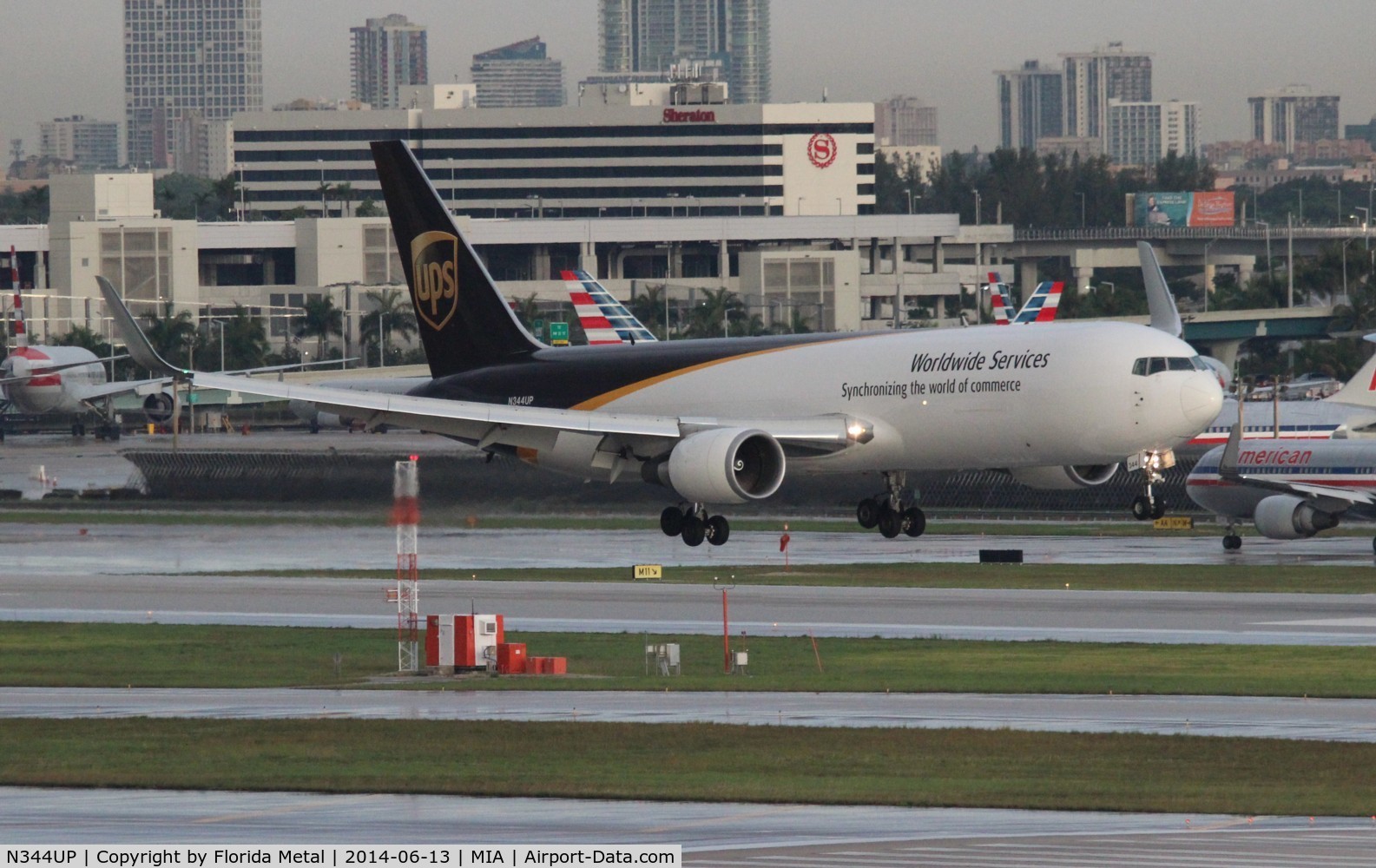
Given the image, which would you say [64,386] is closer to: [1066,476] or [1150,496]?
→ [1066,476]

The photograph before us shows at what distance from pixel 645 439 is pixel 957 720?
87.7 feet

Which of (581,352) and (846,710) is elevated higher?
(581,352)

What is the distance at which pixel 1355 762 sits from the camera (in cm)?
2472

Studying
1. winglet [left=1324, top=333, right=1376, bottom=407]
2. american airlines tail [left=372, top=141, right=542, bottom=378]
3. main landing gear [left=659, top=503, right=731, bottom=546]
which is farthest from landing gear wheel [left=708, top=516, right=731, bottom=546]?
winglet [left=1324, top=333, right=1376, bottom=407]

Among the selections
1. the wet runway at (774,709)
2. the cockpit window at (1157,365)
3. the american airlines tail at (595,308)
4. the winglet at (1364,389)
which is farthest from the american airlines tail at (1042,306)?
the wet runway at (774,709)

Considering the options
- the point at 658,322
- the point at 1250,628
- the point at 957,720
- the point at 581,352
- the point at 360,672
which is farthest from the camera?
the point at 658,322

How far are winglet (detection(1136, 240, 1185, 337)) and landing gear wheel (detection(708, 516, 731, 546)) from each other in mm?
24961

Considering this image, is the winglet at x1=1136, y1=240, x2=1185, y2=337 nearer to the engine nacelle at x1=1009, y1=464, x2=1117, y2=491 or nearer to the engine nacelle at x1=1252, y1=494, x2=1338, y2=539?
the engine nacelle at x1=1252, y1=494, x2=1338, y2=539

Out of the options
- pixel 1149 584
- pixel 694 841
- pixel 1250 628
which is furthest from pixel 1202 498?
pixel 694 841

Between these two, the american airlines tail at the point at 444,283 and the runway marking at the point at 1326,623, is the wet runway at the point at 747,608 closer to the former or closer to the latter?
the runway marking at the point at 1326,623

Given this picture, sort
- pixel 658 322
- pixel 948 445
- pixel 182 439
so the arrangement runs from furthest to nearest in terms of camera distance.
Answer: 1. pixel 658 322
2. pixel 182 439
3. pixel 948 445

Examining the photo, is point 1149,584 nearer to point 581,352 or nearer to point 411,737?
point 581,352

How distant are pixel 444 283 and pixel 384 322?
421 feet

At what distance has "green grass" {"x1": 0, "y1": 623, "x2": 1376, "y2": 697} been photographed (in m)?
33.7
